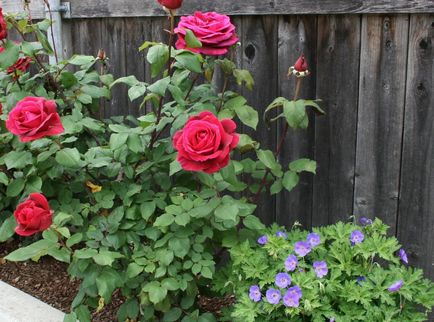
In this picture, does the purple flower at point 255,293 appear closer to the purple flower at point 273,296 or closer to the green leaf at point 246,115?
the purple flower at point 273,296

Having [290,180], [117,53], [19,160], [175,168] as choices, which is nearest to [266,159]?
[290,180]

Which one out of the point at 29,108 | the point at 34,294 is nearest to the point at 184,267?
the point at 29,108

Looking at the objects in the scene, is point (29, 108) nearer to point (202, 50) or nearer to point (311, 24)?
point (202, 50)

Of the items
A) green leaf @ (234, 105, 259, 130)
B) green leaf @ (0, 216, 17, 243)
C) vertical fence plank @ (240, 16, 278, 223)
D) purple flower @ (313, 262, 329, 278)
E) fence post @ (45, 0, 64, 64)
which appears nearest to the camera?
purple flower @ (313, 262, 329, 278)

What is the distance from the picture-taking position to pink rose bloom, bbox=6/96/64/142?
186 cm

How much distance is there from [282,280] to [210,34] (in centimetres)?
81

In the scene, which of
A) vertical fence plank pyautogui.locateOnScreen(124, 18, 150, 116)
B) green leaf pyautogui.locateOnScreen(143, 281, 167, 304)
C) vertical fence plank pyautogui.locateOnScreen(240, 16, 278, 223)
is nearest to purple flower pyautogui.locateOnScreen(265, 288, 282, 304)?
green leaf pyautogui.locateOnScreen(143, 281, 167, 304)

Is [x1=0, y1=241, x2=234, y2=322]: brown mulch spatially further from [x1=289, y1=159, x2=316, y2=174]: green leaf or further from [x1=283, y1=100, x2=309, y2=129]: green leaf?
[x1=283, y1=100, x2=309, y2=129]: green leaf

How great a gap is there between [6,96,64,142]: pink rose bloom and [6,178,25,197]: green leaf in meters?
0.55

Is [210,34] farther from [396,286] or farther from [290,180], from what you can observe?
[396,286]

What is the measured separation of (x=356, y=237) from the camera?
6.14 ft

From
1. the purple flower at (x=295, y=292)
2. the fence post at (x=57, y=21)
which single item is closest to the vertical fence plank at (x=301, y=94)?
the purple flower at (x=295, y=292)

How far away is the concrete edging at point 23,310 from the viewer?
2213 millimetres

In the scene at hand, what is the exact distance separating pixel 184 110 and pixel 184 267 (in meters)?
0.56
